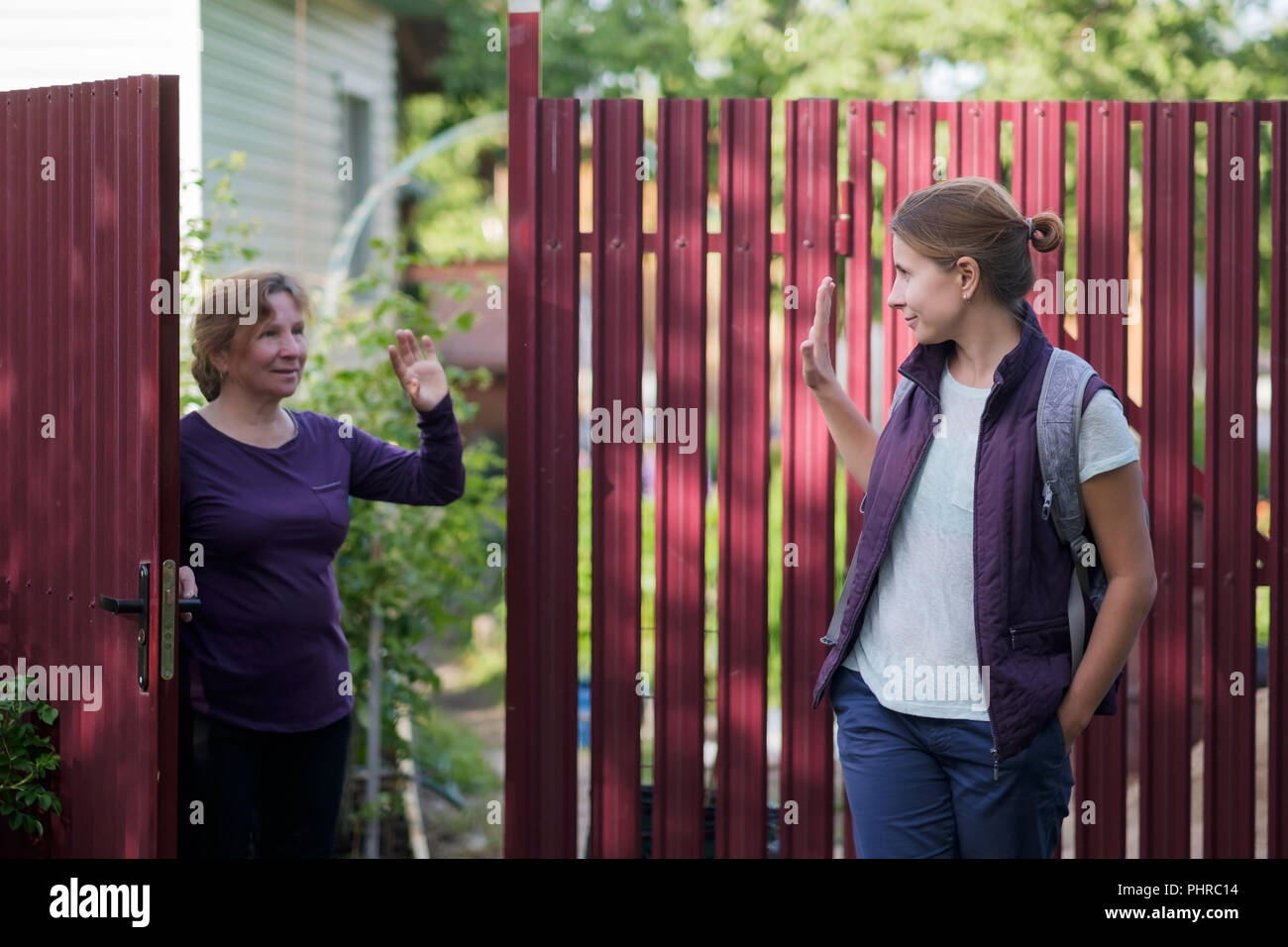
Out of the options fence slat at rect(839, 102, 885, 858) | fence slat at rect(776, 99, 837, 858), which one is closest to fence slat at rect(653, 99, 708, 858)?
fence slat at rect(776, 99, 837, 858)

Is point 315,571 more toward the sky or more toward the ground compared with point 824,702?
more toward the sky

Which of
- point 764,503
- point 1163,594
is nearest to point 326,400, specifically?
point 764,503

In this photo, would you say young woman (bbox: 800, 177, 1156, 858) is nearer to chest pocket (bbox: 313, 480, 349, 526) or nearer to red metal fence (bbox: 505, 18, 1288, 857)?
red metal fence (bbox: 505, 18, 1288, 857)

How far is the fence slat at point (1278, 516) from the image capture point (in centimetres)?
425

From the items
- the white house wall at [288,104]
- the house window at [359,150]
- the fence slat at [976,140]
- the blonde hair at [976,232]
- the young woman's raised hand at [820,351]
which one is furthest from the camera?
the house window at [359,150]

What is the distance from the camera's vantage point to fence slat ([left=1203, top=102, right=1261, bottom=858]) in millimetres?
4285

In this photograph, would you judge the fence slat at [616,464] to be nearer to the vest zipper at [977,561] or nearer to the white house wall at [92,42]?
the vest zipper at [977,561]

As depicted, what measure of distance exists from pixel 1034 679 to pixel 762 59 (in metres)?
13.7

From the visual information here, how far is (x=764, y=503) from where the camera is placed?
4.30 metres

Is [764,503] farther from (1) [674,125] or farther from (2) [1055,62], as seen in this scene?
(2) [1055,62]

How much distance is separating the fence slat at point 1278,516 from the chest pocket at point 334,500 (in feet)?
9.14

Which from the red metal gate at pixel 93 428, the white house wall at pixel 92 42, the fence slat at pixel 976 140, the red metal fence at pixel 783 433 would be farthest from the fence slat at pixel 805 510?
the white house wall at pixel 92 42

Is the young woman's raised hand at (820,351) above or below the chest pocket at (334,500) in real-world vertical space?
above

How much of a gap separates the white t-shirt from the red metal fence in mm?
1168
